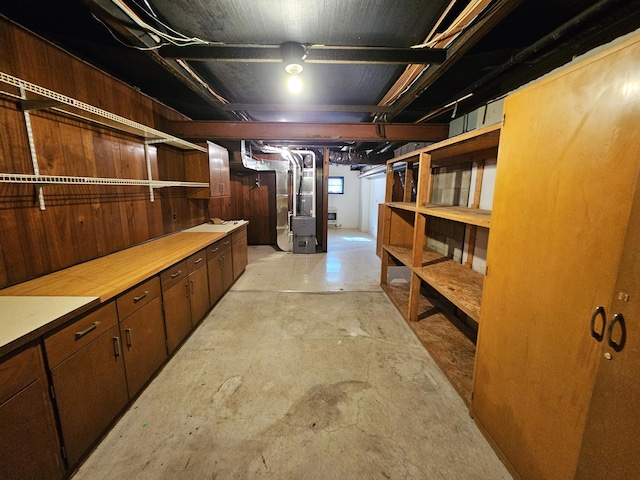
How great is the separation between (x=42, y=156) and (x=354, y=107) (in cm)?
281

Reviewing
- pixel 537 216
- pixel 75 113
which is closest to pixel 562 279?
pixel 537 216

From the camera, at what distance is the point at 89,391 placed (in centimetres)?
129

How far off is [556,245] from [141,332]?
233cm

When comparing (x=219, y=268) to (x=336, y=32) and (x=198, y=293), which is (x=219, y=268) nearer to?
(x=198, y=293)

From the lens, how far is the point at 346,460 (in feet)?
4.35

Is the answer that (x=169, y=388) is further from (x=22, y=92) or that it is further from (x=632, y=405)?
(x=632, y=405)

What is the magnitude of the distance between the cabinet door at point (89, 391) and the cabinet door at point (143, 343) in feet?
0.21

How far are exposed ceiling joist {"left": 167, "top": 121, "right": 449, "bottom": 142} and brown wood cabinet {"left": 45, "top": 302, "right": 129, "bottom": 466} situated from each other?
8.13 ft

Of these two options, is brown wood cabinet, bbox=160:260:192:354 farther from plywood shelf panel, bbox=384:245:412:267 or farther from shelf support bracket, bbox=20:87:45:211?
plywood shelf panel, bbox=384:245:412:267

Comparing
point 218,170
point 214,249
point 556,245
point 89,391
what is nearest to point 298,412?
point 89,391

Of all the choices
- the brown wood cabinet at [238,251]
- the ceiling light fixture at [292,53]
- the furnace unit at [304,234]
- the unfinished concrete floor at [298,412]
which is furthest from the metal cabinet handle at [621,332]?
the furnace unit at [304,234]

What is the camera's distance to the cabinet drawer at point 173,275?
6.43 feet

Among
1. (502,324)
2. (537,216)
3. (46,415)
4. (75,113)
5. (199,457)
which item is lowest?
(199,457)

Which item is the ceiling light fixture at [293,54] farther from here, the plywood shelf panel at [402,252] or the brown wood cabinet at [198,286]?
A: the plywood shelf panel at [402,252]
